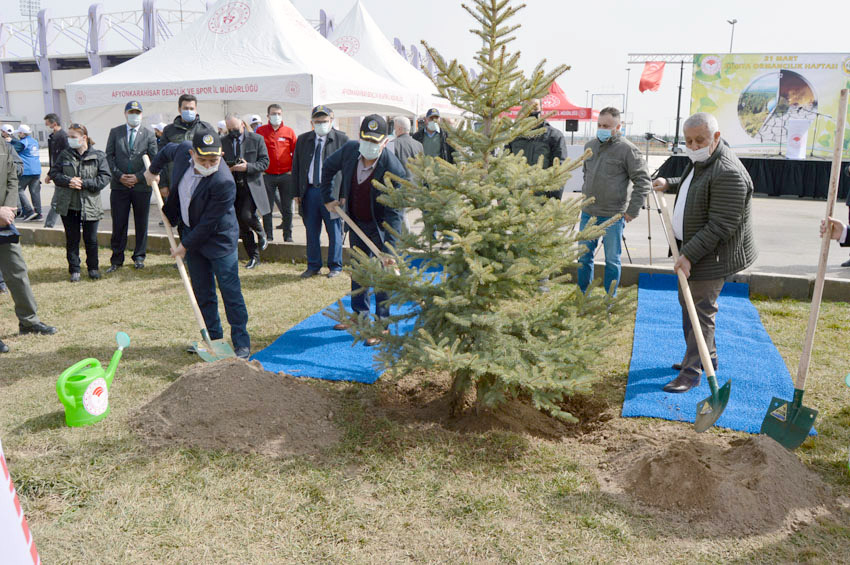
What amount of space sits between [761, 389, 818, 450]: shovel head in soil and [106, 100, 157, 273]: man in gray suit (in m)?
7.61

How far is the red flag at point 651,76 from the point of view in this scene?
24.9 m

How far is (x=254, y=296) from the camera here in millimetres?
7418

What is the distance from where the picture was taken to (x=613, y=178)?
6.38 metres

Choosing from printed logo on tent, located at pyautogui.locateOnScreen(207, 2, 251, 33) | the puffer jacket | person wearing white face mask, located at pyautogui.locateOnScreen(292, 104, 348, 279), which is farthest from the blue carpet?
printed logo on tent, located at pyautogui.locateOnScreen(207, 2, 251, 33)

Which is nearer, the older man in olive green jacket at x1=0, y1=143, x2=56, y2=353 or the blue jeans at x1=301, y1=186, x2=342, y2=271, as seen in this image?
the older man in olive green jacket at x1=0, y1=143, x2=56, y2=353

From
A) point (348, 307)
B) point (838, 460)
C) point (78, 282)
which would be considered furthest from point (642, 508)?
point (78, 282)

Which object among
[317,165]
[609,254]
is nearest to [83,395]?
[317,165]

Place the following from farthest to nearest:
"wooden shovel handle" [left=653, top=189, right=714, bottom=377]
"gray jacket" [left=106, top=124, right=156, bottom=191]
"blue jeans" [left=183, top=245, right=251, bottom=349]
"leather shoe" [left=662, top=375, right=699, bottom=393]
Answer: "gray jacket" [left=106, top=124, right=156, bottom=191] < "blue jeans" [left=183, top=245, right=251, bottom=349] < "leather shoe" [left=662, top=375, right=699, bottom=393] < "wooden shovel handle" [left=653, top=189, right=714, bottom=377]

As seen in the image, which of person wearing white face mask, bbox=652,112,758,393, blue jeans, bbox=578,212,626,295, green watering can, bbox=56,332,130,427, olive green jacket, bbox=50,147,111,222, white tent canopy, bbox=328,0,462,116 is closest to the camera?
green watering can, bbox=56,332,130,427

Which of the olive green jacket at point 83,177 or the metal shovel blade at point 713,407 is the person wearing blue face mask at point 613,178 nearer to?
the metal shovel blade at point 713,407

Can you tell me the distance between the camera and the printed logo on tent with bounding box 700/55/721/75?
21312 mm

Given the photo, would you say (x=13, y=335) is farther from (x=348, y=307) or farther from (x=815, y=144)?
(x=815, y=144)

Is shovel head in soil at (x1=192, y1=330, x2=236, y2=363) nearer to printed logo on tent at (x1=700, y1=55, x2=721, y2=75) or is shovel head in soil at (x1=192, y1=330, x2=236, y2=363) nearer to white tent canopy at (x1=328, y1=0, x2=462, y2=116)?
white tent canopy at (x1=328, y1=0, x2=462, y2=116)

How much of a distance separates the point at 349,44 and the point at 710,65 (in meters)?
12.2
